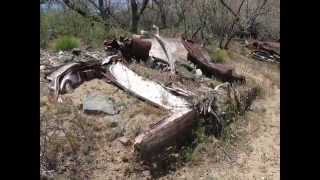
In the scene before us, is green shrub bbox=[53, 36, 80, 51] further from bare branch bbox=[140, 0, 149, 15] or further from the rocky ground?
bare branch bbox=[140, 0, 149, 15]

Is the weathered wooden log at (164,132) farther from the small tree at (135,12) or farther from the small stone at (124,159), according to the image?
the small tree at (135,12)

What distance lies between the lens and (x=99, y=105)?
4934 millimetres

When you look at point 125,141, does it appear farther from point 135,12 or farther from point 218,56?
point 135,12

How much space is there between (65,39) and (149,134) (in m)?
1.38

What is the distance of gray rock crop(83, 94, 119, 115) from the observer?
490 cm

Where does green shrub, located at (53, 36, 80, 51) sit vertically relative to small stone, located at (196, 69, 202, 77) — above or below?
above

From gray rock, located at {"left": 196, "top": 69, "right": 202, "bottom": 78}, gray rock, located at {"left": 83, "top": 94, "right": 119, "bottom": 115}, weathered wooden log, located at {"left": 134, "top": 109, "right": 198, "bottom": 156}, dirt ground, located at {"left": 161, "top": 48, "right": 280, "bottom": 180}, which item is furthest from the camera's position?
gray rock, located at {"left": 196, "top": 69, "right": 202, "bottom": 78}

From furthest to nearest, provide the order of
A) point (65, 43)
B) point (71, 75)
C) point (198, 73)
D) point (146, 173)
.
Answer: point (198, 73) < point (65, 43) < point (71, 75) < point (146, 173)

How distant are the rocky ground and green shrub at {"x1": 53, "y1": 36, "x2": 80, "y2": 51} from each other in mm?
70

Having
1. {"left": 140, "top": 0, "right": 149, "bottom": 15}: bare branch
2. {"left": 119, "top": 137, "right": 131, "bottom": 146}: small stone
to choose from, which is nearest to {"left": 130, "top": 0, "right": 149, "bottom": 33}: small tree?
{"left": 140, "top": 0, "right": 149, "bottom": 15}: bare branch

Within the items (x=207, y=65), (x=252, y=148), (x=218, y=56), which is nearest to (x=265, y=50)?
(x=218, y=56)

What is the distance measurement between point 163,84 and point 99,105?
2.13ft
